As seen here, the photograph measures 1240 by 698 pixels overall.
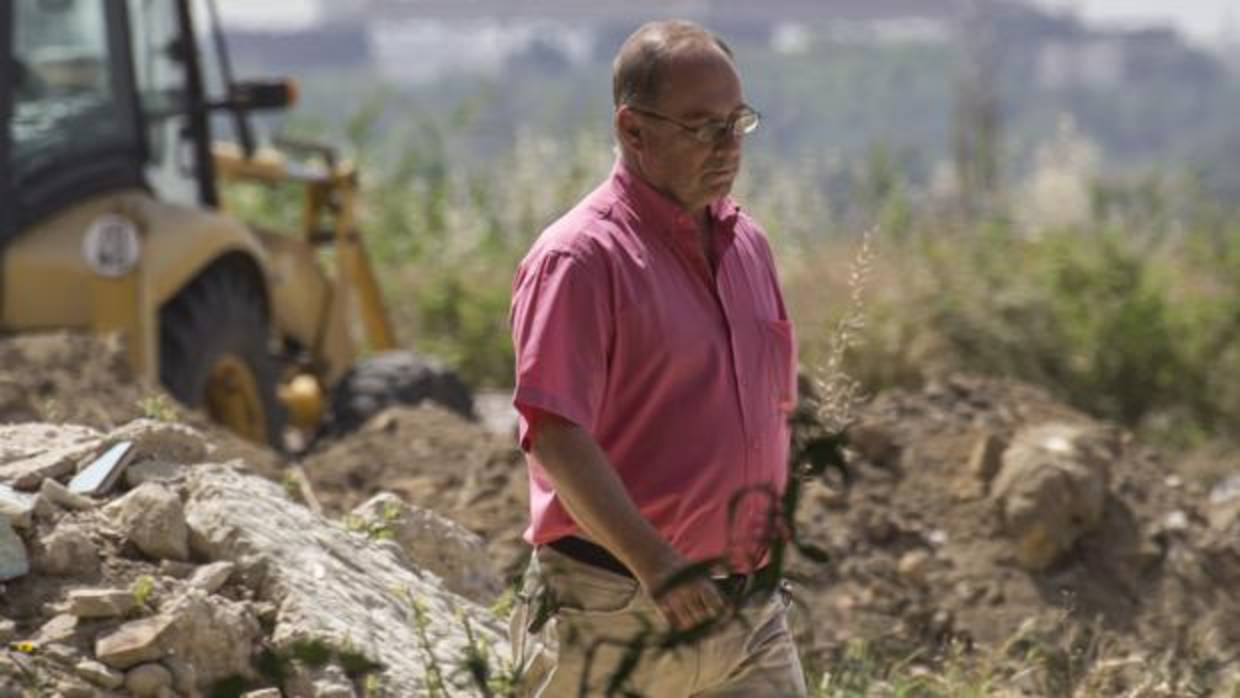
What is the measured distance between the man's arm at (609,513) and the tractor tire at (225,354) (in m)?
6.28

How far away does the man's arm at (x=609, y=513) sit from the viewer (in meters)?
4.48

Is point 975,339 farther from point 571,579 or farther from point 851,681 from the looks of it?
point 571,579

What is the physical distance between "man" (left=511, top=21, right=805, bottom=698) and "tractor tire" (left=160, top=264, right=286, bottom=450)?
6.07 meters

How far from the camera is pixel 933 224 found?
19.1m

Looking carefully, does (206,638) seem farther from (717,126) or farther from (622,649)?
(717,126)

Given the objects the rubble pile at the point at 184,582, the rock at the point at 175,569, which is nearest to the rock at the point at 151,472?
the rubble pile at the point at 184,582

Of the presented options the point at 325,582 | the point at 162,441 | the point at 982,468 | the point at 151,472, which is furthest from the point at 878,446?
the point at 325,582

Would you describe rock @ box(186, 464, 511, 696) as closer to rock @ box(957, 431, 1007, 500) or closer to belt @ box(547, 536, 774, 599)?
belt @ box(547, 536, 774, 599)

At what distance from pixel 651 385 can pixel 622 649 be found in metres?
0.40

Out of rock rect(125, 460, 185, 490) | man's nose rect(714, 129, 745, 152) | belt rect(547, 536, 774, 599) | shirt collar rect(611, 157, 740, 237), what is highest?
man's nose rect(714, 129, 745, 152)

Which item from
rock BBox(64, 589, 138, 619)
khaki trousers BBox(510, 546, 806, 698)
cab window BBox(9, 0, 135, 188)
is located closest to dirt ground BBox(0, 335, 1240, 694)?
cab window BBox(9, 0, 135, 188)

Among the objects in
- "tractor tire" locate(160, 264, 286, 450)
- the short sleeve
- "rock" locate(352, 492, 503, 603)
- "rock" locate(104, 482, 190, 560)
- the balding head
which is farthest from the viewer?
"tractor tire" locate(160, 264, 286, 450)

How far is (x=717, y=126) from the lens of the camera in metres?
4.67

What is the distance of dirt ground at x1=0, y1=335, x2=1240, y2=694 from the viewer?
8.35 m
